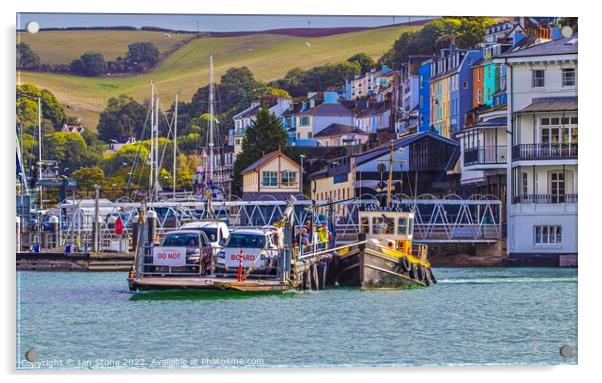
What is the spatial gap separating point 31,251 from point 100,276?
1.80 meters

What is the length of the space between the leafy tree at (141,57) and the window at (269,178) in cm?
589

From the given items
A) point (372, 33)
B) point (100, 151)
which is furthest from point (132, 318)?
point (372, 33)

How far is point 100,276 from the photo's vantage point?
1471 inches

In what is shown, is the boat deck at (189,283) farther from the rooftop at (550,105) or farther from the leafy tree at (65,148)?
the rooftop at (550,105)

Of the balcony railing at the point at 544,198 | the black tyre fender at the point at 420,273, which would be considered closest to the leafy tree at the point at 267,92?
the balcony railing at the point at 544,198

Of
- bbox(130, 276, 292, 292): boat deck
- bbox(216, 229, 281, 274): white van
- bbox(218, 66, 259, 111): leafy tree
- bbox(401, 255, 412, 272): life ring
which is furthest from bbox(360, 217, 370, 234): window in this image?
bbox(218, 66, 259, 111): leafy tree

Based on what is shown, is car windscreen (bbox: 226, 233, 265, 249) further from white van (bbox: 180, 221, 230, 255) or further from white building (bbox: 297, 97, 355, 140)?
white van (bbox: 180, 221, 230, 255)

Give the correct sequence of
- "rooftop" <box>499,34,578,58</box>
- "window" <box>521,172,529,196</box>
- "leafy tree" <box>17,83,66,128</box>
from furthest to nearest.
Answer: "window" <box>521,172,529,196</box>, "rooftop" <box>499,34,578,58</box>, "leafy tree" <box>17,83,66,128</box>

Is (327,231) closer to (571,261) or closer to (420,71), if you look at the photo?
(420,71)

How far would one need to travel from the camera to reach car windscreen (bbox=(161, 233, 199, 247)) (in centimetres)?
2966

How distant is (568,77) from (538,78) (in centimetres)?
448

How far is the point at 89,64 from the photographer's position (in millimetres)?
22969

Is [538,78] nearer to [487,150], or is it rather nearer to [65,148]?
[487,150]

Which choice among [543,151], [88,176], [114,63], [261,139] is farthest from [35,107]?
[543,151]
